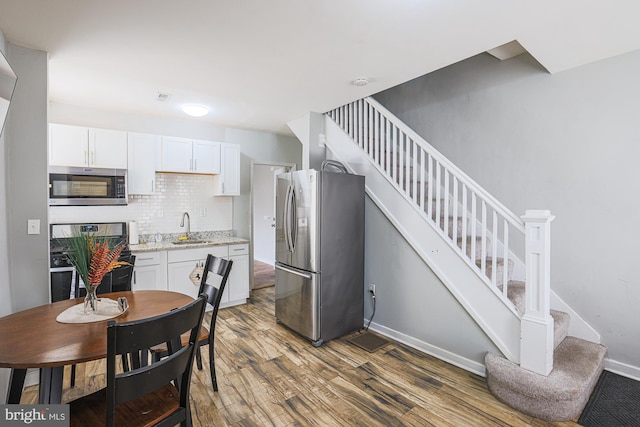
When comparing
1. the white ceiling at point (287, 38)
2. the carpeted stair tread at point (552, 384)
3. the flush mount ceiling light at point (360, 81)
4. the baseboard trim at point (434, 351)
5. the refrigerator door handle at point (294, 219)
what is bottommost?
the baseboard trim at point (434, 351)

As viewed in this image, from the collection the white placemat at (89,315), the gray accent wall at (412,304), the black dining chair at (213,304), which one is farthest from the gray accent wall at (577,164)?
the white placemat at (89,315)

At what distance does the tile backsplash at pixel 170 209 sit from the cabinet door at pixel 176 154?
30cm

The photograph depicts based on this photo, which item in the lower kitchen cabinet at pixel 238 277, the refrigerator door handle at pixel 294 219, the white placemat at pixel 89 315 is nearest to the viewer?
the white placemat at pixel 89 315

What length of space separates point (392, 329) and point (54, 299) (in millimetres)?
3220

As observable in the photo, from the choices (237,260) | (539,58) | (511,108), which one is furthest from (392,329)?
(539,58)

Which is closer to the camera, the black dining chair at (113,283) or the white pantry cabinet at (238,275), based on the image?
the black dining chair at (113,283)

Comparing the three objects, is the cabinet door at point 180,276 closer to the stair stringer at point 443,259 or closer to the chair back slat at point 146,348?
the stair stringer at point 443,259

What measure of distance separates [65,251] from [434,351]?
3.20 m

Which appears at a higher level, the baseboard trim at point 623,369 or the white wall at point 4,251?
the white wall at point 4,251

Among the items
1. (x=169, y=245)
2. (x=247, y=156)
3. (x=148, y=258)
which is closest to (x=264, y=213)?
(x=247, y=156)

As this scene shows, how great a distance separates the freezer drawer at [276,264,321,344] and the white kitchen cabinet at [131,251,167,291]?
4.39ft

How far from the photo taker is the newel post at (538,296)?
2.09 metres

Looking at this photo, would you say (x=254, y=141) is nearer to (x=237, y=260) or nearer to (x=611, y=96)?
(x=237, y=260)

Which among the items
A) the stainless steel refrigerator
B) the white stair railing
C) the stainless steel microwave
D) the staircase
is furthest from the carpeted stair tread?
the stainless steel microwave
